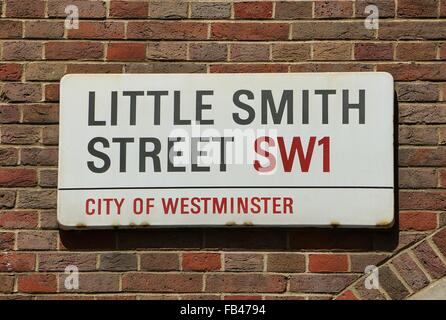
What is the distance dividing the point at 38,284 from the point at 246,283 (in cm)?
86

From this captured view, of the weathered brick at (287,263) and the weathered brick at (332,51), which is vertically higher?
the weathered brick at (332,51)

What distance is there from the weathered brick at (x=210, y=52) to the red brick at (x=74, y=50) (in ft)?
1.33

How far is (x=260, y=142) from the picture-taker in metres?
3.65

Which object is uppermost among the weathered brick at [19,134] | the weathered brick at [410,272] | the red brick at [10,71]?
the red brick at [10,71]

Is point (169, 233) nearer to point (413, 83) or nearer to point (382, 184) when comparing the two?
point (382, 184)

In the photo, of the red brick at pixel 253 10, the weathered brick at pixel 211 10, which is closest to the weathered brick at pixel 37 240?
the weathered brick at pixel 211 10

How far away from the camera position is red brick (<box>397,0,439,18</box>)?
3.77 metres

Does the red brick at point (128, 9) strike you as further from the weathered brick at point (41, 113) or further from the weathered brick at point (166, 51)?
the weathered brick at point (41, 113)

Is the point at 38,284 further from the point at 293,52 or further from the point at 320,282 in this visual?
the point at 293,52

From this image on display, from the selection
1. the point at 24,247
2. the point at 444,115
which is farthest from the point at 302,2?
the point at 24,247

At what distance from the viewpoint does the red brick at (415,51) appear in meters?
3.74

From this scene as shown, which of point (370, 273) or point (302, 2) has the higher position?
point (302, 2)

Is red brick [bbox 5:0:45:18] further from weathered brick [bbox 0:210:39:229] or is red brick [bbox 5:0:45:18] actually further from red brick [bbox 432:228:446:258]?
red brick [bbox 432:228:446:258]

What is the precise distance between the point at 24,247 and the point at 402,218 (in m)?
1.56
